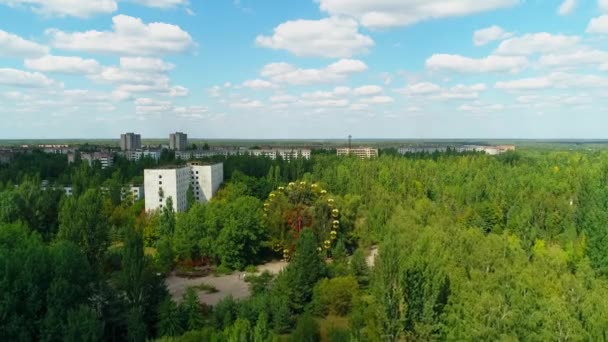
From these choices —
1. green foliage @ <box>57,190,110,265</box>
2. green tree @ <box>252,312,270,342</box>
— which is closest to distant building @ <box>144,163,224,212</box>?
green foliage @ <box>57,190,110,265</box>

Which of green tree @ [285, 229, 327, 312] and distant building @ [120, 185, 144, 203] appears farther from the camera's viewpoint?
distant building @ [120, 185, 144, 203]

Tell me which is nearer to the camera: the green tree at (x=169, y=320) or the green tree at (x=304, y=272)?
the green tree at (x=169, y=320)

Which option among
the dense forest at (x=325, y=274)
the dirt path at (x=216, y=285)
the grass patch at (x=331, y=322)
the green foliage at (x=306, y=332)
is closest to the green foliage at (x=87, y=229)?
the dense forest at (x=325, y=274)

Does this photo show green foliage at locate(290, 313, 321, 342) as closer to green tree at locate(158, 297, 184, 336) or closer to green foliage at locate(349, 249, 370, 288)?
green tree at locate(158, 297, 184, 336)

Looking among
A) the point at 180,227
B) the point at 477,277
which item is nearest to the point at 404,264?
the point at 477,277

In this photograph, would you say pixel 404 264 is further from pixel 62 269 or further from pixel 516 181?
pixel 516 181

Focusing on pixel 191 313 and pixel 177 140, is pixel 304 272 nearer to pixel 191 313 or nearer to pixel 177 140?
pixel 191 313

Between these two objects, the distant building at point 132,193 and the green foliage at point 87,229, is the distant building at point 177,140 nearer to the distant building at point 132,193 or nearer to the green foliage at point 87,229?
the distant building at point 132,193
